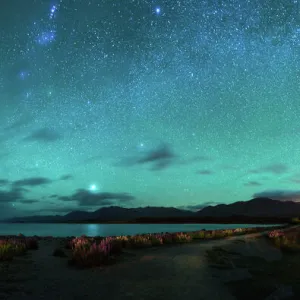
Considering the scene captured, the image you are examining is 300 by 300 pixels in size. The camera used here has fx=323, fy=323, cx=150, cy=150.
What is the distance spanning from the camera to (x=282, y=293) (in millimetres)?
7934

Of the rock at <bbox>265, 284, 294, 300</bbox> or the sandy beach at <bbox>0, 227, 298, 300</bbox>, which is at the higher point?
the sandy beach at <bbox>0, 227, 298, 300</bbox>

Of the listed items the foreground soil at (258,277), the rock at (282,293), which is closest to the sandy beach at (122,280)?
the foreground soil at (258,277)

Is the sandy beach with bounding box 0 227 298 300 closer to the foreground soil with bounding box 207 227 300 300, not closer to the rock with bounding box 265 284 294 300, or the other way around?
the foreground soil with bounding box 207 227 300 300

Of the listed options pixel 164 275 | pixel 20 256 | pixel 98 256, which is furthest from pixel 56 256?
pixel 164 275

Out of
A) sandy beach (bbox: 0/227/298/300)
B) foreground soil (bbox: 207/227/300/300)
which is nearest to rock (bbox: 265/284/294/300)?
foreground soil (bbox: 207/227/300/300)

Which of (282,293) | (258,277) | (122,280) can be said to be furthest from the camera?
(258,277)

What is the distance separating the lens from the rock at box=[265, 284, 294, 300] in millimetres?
7535

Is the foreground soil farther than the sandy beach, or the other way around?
the foreground soil

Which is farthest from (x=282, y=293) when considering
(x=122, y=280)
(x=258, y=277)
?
(x=122, y=280)

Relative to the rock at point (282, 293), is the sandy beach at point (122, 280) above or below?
above

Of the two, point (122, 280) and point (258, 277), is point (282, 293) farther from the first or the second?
point (122, 280)

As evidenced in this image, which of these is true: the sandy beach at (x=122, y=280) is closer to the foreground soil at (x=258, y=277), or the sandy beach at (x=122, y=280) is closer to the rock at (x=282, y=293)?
the foreground soil at (x=258, y=277)

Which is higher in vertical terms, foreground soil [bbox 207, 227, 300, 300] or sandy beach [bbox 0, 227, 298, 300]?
sandy beach [bbox 0, 227, 298, 300]

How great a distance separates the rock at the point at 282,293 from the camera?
7.54 meters
